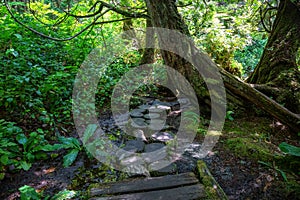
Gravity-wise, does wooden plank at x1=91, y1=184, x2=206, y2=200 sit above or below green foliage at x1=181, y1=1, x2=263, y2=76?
below

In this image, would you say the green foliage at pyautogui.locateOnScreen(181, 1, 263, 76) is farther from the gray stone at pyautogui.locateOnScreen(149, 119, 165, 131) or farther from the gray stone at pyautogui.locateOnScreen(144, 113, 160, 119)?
the gray stone at pyautogui.locateOnScreen(149, 119, 165, 131)

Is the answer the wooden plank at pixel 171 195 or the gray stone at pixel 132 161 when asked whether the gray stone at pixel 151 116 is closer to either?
the gray stone at pixel 132 161

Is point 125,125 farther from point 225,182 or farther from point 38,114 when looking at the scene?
point 225,182

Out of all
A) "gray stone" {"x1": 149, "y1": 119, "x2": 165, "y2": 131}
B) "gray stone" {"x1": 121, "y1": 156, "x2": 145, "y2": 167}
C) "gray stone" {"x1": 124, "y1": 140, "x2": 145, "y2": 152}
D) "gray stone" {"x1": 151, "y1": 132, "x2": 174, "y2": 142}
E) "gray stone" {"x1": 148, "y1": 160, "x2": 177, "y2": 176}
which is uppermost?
"gray stone" {"x1": 148, "y1": 160, "x2": 177, "y2": 176}

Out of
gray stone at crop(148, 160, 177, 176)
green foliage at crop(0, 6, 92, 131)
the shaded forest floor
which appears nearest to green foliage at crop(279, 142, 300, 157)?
the shaded forest floor

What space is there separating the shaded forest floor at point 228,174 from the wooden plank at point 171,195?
40 centimetres

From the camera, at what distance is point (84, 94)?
17.0ft

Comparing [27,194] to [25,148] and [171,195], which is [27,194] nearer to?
[25,148]

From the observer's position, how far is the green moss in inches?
115

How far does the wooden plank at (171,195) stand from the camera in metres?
2.11

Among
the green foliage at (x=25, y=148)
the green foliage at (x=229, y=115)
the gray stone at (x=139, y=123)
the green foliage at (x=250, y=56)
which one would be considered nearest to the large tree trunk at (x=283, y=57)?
the green foliage at (x=229, y=115)

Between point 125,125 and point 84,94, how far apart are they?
1618 millimetres

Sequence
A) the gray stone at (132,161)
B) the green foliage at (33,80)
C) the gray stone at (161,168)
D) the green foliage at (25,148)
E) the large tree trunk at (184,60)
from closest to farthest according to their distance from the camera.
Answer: the gray stone at (161,168), the gray stone at (132,161), the green foliage at (25,148), the green foliage at (33,80), the large tree trunk at (184,60)

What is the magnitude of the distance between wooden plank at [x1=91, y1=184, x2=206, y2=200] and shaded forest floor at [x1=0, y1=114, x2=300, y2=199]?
402mm
